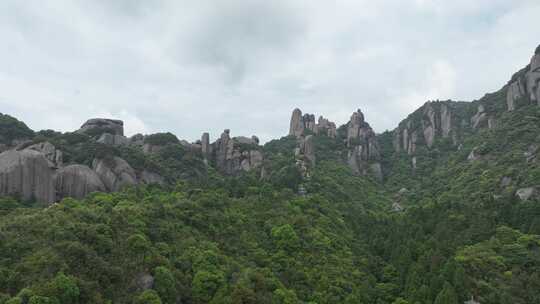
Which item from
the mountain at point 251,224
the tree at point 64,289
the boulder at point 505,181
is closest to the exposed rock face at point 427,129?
the mountain at point 251,224

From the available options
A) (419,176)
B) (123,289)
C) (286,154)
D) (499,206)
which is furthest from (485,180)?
(123,289)

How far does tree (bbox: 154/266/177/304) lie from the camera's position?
105 feet

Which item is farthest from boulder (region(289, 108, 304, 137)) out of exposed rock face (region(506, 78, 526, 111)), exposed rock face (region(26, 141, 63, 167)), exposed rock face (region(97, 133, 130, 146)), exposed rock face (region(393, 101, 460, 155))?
exposed rock face (region(26, 141, 63, 167))

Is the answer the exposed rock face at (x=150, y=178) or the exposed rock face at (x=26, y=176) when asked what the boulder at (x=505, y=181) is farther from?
the exposed rock face at (x=26, y=176)

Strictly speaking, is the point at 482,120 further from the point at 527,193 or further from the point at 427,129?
the point at 527,193

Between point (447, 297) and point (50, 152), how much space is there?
51711 millimetres

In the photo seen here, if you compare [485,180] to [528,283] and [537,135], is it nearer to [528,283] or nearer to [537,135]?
[537,135]

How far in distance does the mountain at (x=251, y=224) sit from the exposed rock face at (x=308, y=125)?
26187 mm

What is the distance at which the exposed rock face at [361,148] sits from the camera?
105938mm

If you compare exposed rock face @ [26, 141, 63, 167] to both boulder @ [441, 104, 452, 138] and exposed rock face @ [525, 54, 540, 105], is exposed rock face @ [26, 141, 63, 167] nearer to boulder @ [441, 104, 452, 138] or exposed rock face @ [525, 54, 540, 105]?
exposed rock face @ [525, 54, 540, 105]

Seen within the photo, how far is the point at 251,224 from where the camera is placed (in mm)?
50062

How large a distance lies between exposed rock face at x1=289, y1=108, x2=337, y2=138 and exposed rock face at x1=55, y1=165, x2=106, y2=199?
70.4 metres

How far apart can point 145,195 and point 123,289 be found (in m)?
24.2

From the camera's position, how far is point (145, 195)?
5447cm
